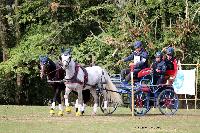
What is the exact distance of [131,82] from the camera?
1834 cm

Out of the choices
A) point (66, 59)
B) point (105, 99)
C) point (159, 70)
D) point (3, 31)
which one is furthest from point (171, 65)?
point (3, 31)

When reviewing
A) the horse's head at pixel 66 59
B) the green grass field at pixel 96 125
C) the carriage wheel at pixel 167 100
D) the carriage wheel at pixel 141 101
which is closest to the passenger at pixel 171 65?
the carriage wheel at pixel 167 100

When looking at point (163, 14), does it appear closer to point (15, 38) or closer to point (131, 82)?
point (15, 38)

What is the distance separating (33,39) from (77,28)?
254 cm

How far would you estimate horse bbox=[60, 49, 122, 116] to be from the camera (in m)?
18.0

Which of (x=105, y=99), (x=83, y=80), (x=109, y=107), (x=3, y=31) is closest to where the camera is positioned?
(x=83, y=80)

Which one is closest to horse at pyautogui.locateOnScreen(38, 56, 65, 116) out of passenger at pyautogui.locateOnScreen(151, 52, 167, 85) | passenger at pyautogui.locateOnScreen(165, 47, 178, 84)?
passenger at pyautogui.locateOnScreen(151, 52, 167, 85)

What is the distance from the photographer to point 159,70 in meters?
18.6

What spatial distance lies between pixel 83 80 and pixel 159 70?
2160 millimetres

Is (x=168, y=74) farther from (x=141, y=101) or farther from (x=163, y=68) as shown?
(x=141, y=101)

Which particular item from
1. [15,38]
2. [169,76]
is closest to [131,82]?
[169,76]

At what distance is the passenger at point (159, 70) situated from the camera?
18641 millimetres

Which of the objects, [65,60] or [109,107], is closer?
[65,60]

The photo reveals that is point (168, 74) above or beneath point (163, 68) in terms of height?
beneath
